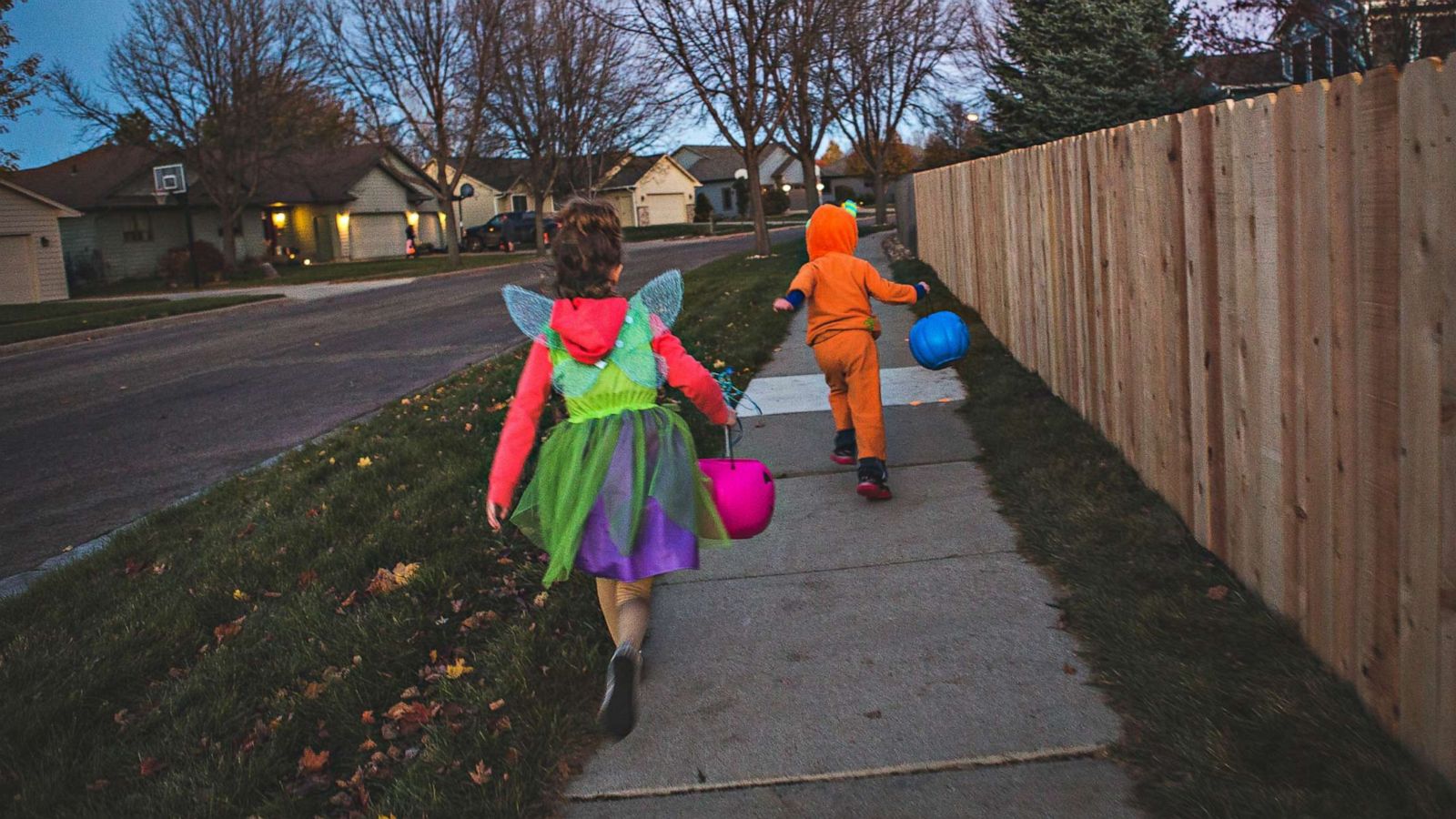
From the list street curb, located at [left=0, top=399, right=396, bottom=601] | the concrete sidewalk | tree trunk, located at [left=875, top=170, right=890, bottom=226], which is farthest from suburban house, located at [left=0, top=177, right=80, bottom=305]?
the concrete sidewalk

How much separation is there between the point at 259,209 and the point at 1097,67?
123ft

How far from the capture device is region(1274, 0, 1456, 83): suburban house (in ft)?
50.2

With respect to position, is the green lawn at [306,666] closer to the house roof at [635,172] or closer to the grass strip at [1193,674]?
the grass strip at [1193,674]

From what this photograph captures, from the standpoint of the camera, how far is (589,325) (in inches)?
155

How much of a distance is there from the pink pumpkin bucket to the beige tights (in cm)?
34

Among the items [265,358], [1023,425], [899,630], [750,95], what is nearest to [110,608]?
[899,630]

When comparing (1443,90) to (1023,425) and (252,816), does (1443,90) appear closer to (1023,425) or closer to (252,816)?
(252,816)

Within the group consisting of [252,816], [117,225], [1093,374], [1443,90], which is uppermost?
[117,225]

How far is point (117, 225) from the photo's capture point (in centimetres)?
4356

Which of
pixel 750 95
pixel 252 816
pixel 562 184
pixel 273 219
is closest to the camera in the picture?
pixel 252 816

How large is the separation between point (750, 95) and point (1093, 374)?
2331 cm

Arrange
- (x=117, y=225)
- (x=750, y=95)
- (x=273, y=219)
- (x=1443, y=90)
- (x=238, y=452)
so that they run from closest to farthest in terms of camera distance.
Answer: (x=1443, y=90), (x=238, y=452), (x=750, y=95), (x=117, y=225), (x=273, y=219)

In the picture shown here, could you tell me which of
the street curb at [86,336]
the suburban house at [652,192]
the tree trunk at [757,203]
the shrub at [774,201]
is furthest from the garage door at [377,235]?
the shrub at [774,201]

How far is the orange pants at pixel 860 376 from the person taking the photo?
623 centimetres
